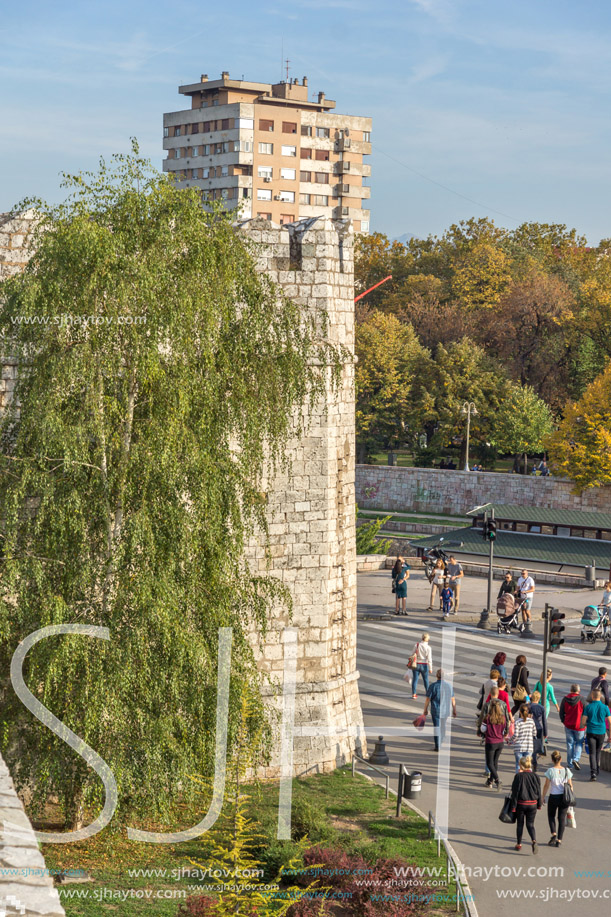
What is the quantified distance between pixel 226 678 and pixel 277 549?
385 centimetres

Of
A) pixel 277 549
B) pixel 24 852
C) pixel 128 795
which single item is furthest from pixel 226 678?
pixel 24 852

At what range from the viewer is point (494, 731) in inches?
607

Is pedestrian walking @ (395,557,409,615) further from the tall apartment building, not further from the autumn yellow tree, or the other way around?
the tall apartment building

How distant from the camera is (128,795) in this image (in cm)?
1169

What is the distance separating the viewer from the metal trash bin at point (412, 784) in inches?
589

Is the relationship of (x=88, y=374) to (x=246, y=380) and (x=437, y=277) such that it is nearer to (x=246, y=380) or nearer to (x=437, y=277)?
(x=246, y=380)

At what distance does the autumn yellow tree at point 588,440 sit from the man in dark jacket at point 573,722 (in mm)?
33604

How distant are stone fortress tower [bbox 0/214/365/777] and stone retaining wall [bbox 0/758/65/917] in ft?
28.4

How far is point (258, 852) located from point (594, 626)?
15952 mm

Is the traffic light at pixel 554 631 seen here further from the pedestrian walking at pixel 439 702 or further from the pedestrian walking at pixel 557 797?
the pedestrian walking at pixel 557 797

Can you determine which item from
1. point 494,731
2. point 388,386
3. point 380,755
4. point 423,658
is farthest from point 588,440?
point 494,731

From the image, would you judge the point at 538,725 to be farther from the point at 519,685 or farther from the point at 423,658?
the point at 423,658

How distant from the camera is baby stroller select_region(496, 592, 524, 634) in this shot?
27.3 metres

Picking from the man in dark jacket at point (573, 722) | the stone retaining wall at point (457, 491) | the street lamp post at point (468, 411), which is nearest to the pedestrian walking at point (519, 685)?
the man in dark jacket at point (573, 722)
